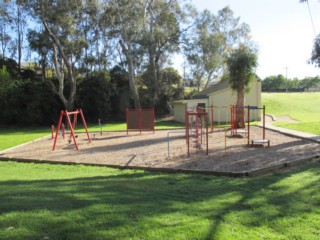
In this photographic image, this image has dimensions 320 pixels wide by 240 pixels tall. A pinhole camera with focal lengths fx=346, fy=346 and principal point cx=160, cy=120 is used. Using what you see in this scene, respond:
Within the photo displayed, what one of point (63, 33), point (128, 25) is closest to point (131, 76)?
point (128, 25)

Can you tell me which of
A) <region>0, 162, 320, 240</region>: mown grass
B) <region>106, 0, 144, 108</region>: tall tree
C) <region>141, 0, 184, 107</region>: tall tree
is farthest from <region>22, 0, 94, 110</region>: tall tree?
<region>0, 162, 320, 240</region>: mown grass

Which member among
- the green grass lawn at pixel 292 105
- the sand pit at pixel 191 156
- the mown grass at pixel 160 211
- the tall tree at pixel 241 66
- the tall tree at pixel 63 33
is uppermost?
the tall tree at pixel 63 33

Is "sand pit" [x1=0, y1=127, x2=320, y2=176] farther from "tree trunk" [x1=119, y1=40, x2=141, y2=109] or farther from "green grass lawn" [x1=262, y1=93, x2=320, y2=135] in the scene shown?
"green grass lawn" [x1=262, y1=93, x2=320, y2=135]

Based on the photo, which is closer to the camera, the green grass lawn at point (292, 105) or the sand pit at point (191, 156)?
the sand pit at point (191, 156)

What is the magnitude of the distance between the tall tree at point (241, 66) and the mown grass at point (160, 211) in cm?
1773

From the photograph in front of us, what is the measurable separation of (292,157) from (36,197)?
871cm

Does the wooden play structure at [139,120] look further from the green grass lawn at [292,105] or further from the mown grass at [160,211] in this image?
the green grass lawn at [292,105]

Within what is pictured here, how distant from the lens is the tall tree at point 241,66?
24.0 meters

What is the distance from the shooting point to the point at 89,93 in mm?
37906

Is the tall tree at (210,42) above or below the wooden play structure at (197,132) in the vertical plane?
above

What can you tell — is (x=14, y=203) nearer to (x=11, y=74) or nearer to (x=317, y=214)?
(x=317, y=214)

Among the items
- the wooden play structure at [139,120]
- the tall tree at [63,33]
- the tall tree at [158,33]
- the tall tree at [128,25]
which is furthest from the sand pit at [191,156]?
the tall tree at [158,33]

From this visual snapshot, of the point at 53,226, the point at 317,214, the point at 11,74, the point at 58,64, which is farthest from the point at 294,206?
the point at 11,74

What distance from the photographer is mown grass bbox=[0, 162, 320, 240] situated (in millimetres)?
3908
